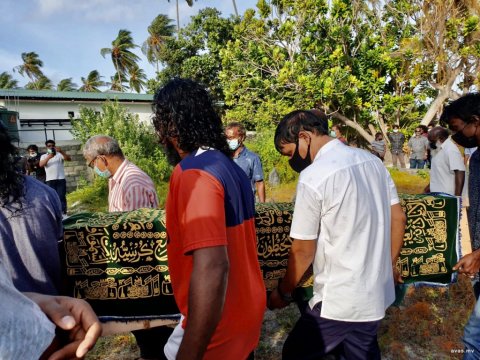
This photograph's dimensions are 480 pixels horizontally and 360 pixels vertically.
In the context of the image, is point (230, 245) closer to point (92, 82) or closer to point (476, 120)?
point (476, 120)

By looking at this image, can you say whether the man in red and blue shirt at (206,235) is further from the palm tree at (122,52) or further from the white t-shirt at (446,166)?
the palm tree at (122,52)

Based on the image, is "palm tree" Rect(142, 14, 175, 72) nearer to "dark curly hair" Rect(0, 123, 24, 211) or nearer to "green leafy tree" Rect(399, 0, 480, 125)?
"green leafy tree" Rect(399, 0, 480, 125)

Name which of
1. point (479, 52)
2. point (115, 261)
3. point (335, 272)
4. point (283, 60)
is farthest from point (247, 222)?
point (479, 52)

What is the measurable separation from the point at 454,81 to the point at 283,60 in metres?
5.99

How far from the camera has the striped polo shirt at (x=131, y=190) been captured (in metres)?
2.67

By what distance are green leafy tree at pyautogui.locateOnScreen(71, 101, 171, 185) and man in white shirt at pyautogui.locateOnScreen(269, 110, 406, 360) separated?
9341mm

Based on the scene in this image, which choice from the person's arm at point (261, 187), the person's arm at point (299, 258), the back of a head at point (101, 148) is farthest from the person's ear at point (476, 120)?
the person's arm at point (261, 187)

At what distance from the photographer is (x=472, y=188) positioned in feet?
7.16

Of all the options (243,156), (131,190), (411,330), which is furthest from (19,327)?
(243,156)

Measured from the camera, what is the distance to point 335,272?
1.59m

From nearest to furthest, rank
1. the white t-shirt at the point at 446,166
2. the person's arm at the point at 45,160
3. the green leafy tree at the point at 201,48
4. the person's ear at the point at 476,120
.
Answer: the person's ear at the point at 476,120
the white t-shirt at the point at 446,166
the person's arm at the point at 45,160
the green leafy tree at the point at 201,48

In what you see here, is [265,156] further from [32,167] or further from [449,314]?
[449,314]

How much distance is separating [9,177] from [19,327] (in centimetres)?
75

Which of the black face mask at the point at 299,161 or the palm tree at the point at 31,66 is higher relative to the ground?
the palm tree at the point at 31,66
